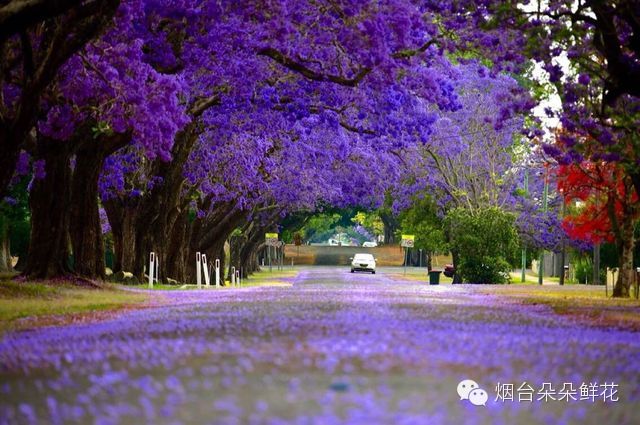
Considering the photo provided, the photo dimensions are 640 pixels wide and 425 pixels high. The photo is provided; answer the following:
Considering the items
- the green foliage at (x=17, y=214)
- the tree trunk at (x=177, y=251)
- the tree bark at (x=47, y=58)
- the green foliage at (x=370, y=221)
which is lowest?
the tree trunk at (x=177, y=251)

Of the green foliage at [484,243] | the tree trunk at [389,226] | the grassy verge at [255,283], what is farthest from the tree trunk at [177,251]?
the tree trunk at [389,226]

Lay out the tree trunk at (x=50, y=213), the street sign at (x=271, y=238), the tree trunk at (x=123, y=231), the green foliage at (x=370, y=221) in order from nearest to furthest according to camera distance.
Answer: the tree trunk at (x=50, y=213), the tree trunk at (x=123, y=231), the street sign at (x=271, y=238), the green foliage at (x=370, y=221)

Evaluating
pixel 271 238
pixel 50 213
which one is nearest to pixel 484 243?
pixel 50 213

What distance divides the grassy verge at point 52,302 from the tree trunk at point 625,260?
15282mm

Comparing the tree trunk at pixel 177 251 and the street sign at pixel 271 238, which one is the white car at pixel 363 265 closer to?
the street sign at pixel 271 238

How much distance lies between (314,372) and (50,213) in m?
21.2

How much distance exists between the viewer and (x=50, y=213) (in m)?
30.5

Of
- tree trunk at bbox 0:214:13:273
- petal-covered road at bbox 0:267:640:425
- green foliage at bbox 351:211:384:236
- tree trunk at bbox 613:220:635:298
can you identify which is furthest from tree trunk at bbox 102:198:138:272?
green foliage at bbox 351:211:384:236

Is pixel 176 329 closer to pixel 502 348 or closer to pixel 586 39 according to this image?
pixel 502 348

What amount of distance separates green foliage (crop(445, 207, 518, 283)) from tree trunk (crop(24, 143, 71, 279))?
2561cm

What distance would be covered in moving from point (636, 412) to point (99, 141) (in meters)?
24.1

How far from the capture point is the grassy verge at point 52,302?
744 inches

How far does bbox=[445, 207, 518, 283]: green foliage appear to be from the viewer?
53.5 m

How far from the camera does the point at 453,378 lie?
10.0m
